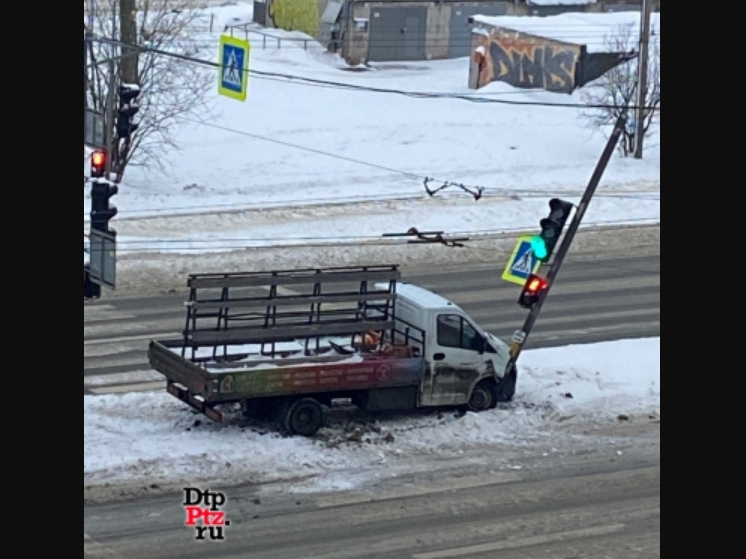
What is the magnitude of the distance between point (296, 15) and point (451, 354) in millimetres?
44712

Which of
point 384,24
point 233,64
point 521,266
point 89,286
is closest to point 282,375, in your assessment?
point 89,286

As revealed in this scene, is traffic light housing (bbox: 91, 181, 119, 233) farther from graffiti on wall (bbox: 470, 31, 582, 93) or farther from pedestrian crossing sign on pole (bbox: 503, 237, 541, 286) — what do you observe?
graffiti on wall (bbox: 470, 31, 582, 93)

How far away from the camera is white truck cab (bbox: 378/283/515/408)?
19.6m

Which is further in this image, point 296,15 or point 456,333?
point 296,15

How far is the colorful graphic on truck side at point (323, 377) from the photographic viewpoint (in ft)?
58.5

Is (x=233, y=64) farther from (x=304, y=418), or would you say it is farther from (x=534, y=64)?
(x=534, y=64)

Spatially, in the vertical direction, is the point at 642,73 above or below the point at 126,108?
above

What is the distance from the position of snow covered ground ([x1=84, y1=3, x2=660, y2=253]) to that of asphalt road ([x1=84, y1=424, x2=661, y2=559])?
15636mm

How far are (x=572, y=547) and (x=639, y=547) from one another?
69 cm

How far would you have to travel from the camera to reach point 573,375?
21.8 meters

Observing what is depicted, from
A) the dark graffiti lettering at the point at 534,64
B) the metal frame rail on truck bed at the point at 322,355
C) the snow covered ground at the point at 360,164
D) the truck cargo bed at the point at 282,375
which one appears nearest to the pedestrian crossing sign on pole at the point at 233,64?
the snow covered ground at the point at 360,164

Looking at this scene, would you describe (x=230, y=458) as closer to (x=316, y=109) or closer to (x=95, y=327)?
(x=95, y=327)

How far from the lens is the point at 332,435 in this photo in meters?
18.5
